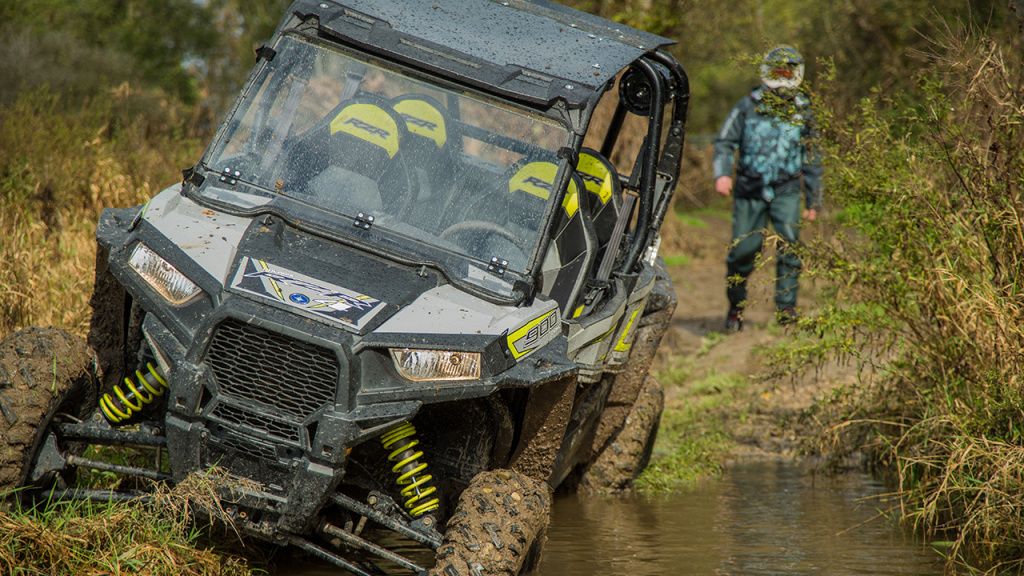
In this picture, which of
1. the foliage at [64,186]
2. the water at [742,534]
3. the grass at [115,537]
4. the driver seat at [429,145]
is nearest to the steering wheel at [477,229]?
the driver seat at [429,145]

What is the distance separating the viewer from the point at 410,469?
5352 millimetres

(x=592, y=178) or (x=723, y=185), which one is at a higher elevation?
(x=592, y=178)

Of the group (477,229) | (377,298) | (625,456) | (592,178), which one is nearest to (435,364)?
(377,298)

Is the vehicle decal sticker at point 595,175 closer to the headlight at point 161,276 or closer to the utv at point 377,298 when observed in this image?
the utv at point 377,298

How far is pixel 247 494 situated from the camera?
4.88 metres

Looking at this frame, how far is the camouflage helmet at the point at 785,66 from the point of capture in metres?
7.67

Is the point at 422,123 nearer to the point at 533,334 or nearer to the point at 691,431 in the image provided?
the point at 533,334

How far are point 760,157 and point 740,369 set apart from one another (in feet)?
6.06

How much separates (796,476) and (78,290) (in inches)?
184

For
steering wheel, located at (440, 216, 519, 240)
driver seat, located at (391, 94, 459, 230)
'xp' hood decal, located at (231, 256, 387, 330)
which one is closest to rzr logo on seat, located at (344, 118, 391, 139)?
driver seat, located at (391, 94, 459, 230)

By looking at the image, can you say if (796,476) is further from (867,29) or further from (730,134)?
(867,29)

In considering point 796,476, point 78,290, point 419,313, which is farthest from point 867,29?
point 419,313

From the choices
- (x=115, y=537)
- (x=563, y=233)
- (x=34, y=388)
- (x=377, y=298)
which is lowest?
(x=115, y=537)

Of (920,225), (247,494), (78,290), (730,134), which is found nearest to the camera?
(247,494)
